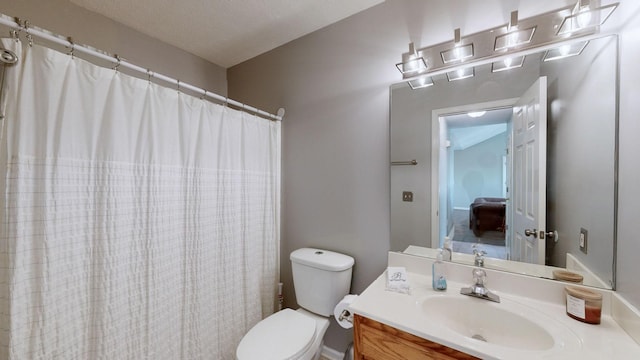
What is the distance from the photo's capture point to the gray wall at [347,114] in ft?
4.46

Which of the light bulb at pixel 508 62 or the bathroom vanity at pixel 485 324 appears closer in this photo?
the bathroom vanity at pixel 485 324

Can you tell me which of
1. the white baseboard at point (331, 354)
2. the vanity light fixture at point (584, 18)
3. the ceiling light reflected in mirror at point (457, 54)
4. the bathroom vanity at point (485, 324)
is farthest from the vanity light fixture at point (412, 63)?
the white baseboard at point (331, 354)

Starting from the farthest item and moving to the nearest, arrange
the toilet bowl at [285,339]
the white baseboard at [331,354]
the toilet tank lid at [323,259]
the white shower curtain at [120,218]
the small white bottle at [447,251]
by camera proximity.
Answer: the white baseboard at [331,354]
the toilet tank lid at [323,259]
the small white bottle at [447,251]
the toilet bowl at [285,339]
the white shower curtain at [120,218]

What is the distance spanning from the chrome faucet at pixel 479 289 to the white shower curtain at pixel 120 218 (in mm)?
1296

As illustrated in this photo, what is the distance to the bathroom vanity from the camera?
773mm

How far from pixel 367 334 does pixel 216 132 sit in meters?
1.34

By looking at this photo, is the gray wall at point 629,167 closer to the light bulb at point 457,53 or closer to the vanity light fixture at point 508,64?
the vanity light fixture at point 508,64

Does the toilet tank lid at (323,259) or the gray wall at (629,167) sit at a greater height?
the gray wall at (629,167)

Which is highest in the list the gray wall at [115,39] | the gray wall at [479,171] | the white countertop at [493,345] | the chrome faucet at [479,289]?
the gray wall at [115,39]

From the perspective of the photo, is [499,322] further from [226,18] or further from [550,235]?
[226,18]

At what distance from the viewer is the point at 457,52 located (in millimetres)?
1234

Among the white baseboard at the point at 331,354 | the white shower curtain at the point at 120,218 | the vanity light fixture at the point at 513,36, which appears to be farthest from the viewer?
the white baseboard at the point at 331,354

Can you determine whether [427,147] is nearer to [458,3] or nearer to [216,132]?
[458,3]

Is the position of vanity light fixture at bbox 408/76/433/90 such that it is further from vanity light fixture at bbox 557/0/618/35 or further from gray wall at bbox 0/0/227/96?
gray wall at bbox 0/0/227/96
